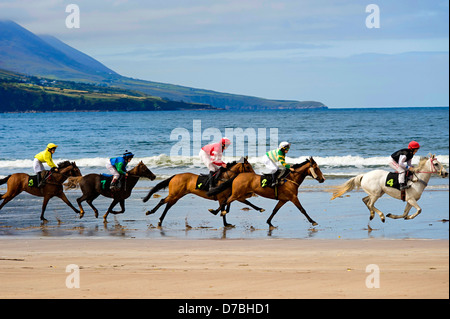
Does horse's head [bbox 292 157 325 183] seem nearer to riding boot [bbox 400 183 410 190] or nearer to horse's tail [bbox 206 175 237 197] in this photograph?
horse's tail [bbox 206 175 237 197]

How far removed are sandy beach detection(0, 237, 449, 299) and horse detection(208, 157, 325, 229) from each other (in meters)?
2.95

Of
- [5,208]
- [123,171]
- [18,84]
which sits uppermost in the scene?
[18,84]

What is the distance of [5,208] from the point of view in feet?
68.6

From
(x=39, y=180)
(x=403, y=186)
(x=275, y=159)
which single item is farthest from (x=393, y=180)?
(x=39, y=180)

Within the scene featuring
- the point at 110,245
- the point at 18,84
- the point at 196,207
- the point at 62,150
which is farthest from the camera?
the point at 18,84

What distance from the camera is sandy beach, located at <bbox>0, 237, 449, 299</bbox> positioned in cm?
944

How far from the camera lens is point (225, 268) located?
11117 mm

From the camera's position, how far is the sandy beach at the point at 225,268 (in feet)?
31.0

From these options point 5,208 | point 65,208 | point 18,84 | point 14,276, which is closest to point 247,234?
point 14,276

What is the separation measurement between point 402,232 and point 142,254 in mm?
5941

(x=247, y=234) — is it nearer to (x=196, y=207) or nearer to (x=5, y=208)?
(x=196, y=207)

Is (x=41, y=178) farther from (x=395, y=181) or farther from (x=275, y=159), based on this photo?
(x=395, y=181)

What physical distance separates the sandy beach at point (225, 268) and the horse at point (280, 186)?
295 centimetres

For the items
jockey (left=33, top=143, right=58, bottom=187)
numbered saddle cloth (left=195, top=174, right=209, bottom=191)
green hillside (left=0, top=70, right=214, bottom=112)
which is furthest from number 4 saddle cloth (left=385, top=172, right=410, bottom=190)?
green hillside (left=0, top=70, right=214, bottom=112)
